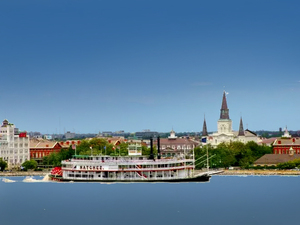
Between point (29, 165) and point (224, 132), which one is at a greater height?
point (224, 132)

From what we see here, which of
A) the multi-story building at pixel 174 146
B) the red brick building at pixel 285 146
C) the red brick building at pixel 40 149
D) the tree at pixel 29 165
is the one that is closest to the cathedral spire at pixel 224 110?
the multi-story building at pixel 174 146

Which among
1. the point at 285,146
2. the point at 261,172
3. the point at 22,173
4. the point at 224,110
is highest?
the point at 224,110

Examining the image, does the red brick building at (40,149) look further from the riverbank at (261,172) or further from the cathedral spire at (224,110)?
the riverbank at (261,172)

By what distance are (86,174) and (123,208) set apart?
22165mm

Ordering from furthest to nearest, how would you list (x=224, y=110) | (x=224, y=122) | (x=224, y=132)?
1. (x=224, y=110)
2. (x=224, y=122)
3. (x=224, y=132)

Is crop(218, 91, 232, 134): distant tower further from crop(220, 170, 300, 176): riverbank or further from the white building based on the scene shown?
the white building

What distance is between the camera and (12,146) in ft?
410

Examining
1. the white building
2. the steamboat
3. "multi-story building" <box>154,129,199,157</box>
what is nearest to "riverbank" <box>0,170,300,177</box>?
the white building

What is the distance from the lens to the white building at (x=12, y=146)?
124m

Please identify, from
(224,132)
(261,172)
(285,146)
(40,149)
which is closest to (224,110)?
(224,132)

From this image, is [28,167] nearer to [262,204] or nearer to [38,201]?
[38,201]

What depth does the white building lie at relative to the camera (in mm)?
123625

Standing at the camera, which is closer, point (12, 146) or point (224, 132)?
point (12, 146)

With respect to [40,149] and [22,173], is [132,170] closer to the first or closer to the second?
[22,173]
